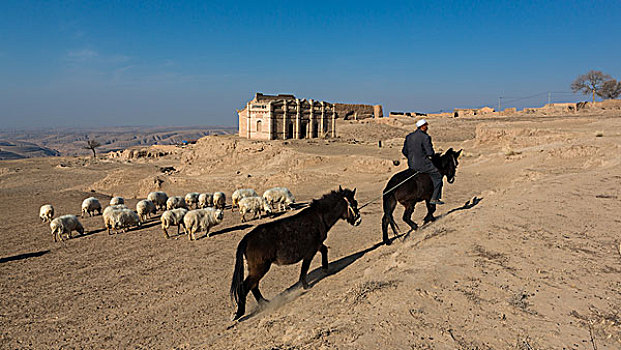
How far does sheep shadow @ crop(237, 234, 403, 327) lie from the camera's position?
568 cm

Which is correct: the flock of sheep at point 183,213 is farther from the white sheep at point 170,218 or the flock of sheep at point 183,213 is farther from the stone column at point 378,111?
the stone column at point 378,111

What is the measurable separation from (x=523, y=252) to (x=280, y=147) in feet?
85.8

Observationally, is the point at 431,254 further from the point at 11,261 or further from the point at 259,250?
the point at 11,261

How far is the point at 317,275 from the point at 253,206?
6775mm

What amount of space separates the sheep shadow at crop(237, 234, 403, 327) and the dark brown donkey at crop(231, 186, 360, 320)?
0.17 meters

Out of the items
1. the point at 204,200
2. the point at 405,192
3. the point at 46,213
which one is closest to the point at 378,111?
the point at 204,200

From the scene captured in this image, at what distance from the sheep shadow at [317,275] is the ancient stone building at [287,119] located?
29259mm

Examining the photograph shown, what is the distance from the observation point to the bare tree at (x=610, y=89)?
5539 cm

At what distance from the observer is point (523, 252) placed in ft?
17.0

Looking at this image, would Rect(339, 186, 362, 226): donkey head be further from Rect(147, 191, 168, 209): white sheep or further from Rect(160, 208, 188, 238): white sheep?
Rect(147, 191, 168, 209): white sheep

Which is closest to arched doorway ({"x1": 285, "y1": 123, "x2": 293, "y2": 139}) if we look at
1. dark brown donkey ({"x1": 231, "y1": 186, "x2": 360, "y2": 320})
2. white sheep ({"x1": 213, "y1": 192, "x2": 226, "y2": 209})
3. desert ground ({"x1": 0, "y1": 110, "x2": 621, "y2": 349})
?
white sheep ({"x1": 213, "y1": 192, "x2": 226, "y2": 209})

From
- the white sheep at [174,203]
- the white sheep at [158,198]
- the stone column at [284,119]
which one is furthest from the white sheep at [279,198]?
the stone column at [284,119]

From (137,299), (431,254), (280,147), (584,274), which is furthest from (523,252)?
(280,147)

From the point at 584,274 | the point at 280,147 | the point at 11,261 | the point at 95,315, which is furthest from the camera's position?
the point at 280,147
